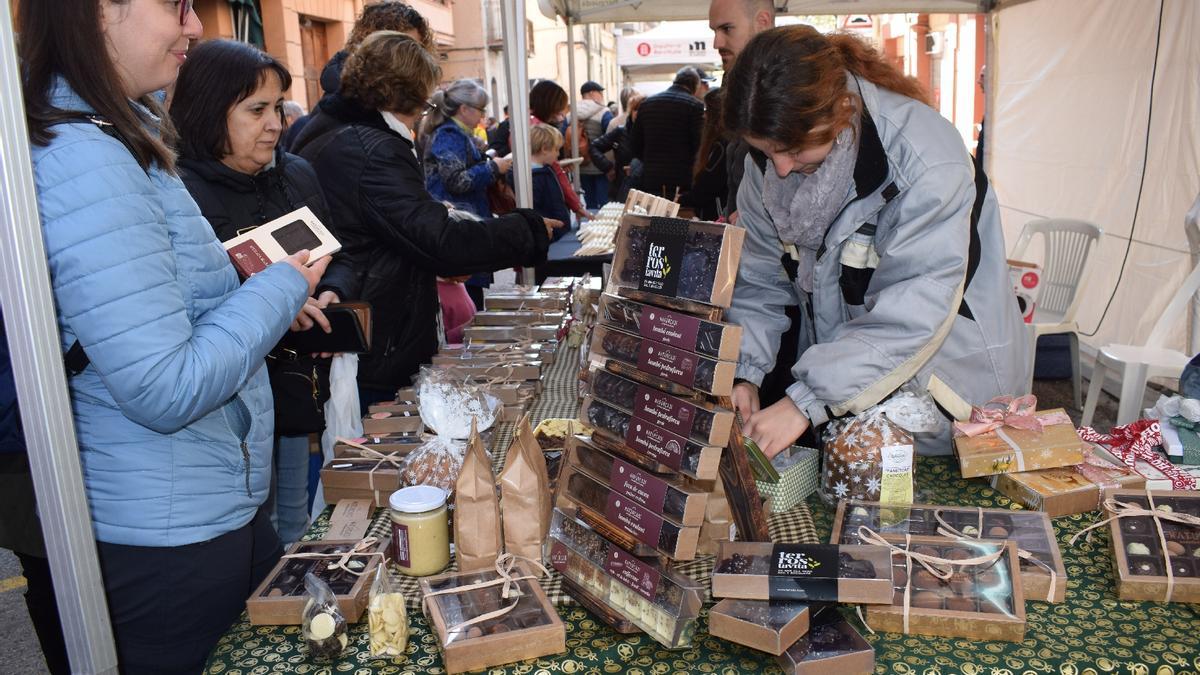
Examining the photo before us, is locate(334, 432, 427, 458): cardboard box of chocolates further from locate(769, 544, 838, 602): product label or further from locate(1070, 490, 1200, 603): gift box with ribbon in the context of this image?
locate(1070, 490, 1200, 603): gift box with ribbon

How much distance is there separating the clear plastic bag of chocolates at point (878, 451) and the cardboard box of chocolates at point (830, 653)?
412 millimetres

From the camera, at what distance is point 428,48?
3.01 m

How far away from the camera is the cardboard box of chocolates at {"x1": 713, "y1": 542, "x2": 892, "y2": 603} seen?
1.25 meters

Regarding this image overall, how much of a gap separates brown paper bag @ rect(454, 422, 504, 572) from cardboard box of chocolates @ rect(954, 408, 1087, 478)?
3.12 feet

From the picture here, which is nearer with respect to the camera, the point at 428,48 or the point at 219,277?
the point at 219,277

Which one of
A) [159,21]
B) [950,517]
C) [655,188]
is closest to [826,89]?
[950,517]

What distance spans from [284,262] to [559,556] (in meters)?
0.70

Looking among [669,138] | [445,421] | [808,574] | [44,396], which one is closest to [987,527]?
[808,574]

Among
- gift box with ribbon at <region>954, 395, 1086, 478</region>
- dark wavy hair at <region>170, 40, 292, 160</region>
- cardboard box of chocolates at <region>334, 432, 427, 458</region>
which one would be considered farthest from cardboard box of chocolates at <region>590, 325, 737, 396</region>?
dark wavy hair at <region>170, 40, 292, 160</region>

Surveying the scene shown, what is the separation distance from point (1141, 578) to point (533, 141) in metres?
5.29

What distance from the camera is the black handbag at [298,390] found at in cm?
225

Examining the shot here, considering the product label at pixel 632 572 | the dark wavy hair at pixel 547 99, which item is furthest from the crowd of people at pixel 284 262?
the dark wavy hair at pixel 547 99

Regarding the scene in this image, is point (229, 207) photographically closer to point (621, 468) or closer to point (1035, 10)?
point (621, 468)

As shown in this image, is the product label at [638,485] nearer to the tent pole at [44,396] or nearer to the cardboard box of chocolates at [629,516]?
the cardboard box of chocolates at [629,516]
